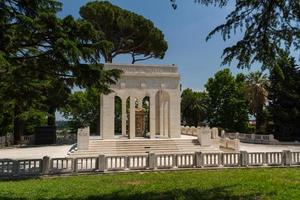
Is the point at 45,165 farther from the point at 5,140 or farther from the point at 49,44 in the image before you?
the point at 5,140

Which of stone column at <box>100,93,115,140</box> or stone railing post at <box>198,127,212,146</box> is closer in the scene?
stone railing post at <box>198,127,212,146</box>

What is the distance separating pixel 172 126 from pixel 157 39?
16750 millimetres

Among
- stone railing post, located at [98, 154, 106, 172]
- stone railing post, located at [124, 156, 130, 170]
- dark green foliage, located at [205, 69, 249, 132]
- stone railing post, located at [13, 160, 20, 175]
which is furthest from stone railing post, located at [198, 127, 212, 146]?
dark green foliage, located at [205, 69, 249, 132]

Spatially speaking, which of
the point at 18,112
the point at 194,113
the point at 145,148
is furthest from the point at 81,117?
the point at 145,148

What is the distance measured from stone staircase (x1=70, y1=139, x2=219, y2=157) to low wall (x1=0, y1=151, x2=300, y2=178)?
21.1ft

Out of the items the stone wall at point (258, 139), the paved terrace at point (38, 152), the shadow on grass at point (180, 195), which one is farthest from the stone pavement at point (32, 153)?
the stone wall at point (258, 139)

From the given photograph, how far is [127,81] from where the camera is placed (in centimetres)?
2584

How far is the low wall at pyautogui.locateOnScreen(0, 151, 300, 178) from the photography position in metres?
→ 13.4

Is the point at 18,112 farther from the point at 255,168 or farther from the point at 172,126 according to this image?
the point at 255,168

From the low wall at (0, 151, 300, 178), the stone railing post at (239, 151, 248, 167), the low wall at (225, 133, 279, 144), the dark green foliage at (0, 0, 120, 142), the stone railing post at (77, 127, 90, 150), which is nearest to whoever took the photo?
the dark green foliage at (0, 0, 120, 142)

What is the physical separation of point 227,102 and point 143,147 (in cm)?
2667

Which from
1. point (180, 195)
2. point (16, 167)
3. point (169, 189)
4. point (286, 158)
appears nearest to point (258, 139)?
point (286, 158)

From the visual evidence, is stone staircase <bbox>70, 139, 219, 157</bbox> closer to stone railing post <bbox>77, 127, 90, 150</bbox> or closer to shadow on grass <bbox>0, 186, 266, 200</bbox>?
stone railing post <bbox>77, 127, 90, 150</bbox>

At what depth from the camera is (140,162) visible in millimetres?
15422
